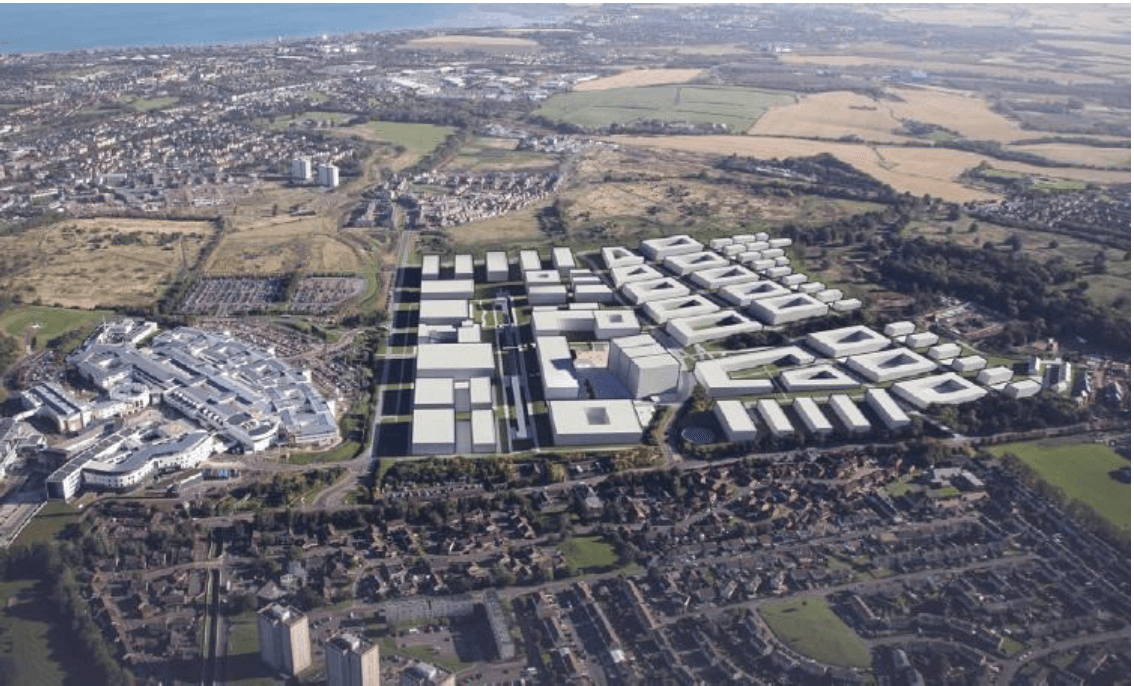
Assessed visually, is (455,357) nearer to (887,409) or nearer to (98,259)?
(887,409)

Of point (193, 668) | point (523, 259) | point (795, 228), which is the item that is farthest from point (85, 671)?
point (795, 228)

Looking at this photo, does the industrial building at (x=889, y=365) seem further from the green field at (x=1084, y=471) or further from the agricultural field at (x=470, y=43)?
the agricultural field at (x=470, y=43)

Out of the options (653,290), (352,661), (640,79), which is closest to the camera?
(352,661)

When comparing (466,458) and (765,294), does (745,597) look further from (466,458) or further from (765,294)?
(765,294)

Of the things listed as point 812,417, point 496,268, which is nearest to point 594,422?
point 812,417

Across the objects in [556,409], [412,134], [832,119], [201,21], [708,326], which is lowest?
[556,409]

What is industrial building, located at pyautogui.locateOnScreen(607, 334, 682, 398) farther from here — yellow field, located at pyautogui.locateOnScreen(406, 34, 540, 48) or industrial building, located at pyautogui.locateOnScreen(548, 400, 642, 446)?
yellow field, located at pyautogui.locateOnScreen(406, 34, 540, 48)

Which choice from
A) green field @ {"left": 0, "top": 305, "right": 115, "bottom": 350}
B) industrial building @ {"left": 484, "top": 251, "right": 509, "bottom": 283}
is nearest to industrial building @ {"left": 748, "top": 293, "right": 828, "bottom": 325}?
industrial building @ {"left": 484, "top": 251, "right": 509, "bottom": 283}
